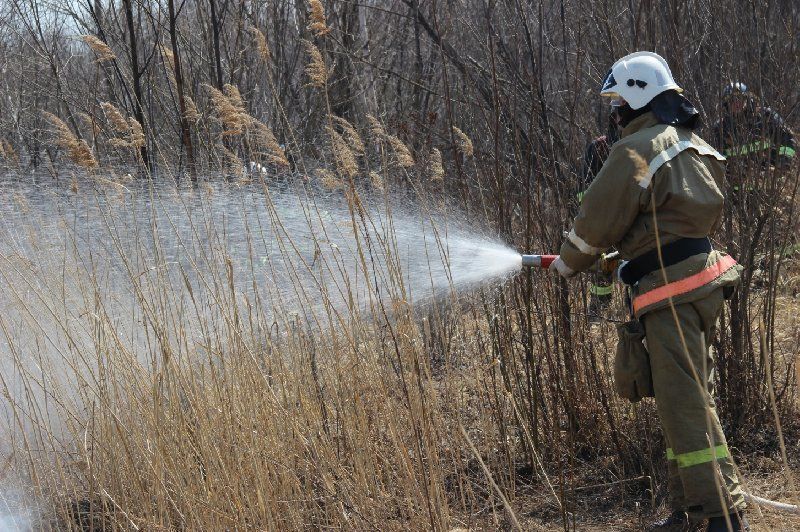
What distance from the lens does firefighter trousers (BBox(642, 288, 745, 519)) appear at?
3285mm

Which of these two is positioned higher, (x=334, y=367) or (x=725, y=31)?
(x=725, y=31)

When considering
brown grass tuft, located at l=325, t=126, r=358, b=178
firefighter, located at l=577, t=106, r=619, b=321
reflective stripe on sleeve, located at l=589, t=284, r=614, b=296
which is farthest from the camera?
firefighter, located at l=577, t=106, r=619, b=321

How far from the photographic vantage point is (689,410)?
3299 mm

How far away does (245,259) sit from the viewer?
4.03 meters

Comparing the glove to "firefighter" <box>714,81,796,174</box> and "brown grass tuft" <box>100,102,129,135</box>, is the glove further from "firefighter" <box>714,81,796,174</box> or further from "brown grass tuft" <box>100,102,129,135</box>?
"brown grass tuft" <box>100,102,129,135</box>

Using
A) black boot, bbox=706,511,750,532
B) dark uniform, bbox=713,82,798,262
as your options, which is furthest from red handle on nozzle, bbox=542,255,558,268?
dark uniform, bbox=713,82,798,262

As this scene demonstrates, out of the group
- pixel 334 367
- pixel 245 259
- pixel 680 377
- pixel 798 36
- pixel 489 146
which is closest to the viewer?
pixel 680 377

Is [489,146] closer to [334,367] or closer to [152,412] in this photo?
[334,367]

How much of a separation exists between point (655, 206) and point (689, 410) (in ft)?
2.51

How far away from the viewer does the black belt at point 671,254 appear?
331cm

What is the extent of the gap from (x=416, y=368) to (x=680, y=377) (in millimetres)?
1013

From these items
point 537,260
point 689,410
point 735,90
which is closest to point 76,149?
point 537,260

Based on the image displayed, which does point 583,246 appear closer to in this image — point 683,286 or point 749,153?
point 683,286

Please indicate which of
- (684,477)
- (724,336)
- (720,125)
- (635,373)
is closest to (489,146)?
(720,125)
